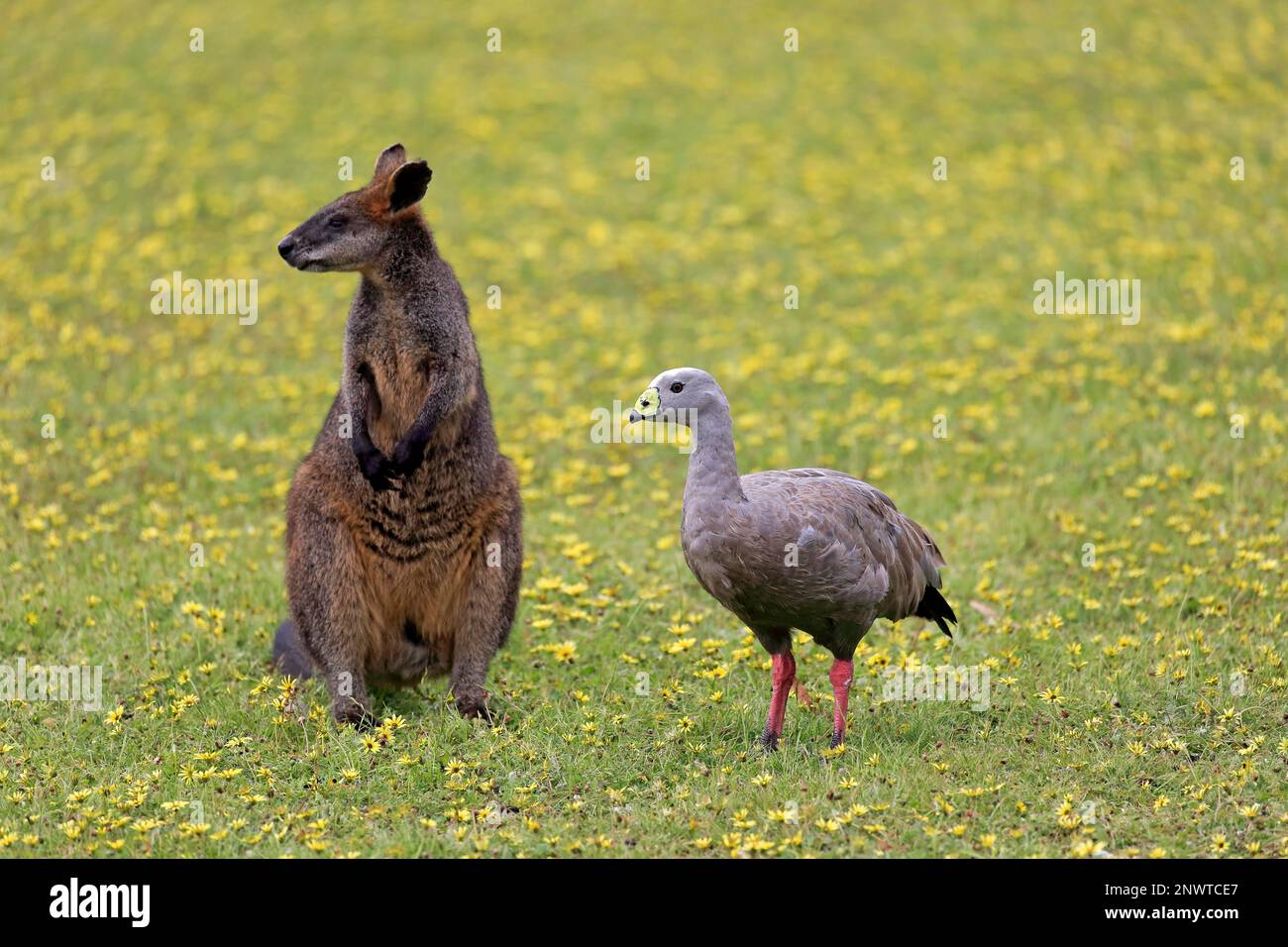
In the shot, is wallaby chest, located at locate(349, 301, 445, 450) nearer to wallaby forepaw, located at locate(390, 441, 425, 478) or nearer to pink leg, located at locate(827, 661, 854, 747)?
wallaby forepaw, located at locate(390, 441, 425, 478)

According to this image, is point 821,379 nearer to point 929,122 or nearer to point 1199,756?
point 1199,756

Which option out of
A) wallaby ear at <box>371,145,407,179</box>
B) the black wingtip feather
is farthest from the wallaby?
the black wingtip feather

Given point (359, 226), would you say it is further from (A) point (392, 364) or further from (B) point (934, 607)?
(B) point (934, 607)

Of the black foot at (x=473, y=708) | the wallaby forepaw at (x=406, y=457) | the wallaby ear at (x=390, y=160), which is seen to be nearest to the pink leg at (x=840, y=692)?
the black foot at (x=473, y=708)

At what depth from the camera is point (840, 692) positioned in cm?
630

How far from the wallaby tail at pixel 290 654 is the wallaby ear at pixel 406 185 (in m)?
2.12

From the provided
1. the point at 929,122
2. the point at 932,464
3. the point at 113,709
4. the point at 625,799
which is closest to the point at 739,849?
the point at 625,799

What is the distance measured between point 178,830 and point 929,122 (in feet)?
47.1

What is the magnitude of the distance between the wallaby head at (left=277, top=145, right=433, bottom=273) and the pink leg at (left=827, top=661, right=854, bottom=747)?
9.68ft

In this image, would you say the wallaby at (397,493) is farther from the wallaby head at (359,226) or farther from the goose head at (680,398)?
the goose head at (680,398)

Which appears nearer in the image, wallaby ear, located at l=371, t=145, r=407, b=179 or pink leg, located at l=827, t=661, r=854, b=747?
pink leg, located at l=827, t=661, r=854, b=747

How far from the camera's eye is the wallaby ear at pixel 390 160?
23.6ft

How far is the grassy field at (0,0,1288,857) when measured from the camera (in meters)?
5.93

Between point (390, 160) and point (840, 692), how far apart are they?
3468 mm
